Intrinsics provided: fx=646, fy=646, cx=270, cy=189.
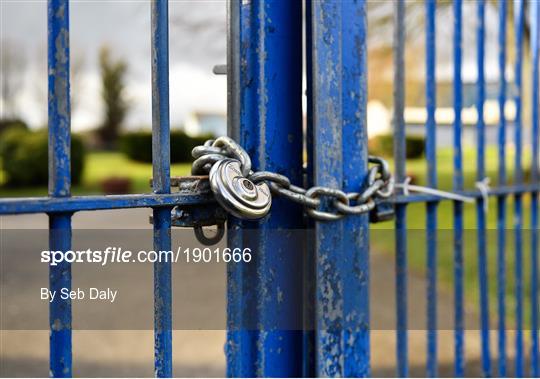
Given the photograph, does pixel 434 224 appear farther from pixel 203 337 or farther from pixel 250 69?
pixel 203 337

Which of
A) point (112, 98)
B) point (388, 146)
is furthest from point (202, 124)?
point (112, 98)

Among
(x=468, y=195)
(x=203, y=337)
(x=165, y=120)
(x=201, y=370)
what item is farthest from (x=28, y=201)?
(x=203, y=337)

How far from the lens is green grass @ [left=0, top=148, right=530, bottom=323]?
20.4ft

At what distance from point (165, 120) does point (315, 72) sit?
302 mm

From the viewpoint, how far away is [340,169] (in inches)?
46.4

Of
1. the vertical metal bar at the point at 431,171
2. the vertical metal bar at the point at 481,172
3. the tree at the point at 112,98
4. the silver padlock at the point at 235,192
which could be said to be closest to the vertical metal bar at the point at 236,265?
the silver padlock at the point at 235,192

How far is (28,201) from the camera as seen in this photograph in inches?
33.7

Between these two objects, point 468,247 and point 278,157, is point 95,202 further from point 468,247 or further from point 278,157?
point 468,247

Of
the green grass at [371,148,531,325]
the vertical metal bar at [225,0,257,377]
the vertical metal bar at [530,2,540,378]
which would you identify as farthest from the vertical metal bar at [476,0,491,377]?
the green grass at [371,148,531,325]

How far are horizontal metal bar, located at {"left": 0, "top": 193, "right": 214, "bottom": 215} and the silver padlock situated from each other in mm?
61

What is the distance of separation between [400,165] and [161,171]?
2.33 feet

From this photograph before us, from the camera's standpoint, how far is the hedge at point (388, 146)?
13.4 metres

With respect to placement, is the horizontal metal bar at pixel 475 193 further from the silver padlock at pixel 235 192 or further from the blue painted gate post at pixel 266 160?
the silver padlock at pixel 235 192

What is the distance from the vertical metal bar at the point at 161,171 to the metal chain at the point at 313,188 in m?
0.06
